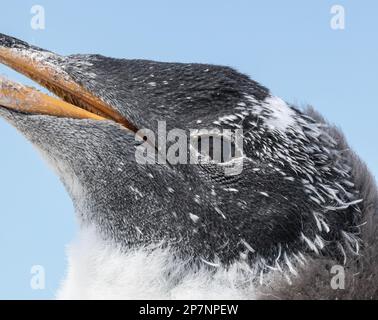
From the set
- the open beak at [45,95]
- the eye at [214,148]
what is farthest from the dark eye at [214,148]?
the open beak at [45,95]

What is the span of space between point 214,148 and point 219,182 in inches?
6.3

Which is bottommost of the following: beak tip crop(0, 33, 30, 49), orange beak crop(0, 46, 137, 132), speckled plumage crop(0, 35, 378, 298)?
speckled plumage crop(0, 35, 378, 298)

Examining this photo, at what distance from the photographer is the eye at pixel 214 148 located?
142 inches

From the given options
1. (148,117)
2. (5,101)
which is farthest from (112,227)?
(5,101)

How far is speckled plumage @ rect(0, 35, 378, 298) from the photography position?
11.4ft

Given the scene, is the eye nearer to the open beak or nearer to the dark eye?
the dark eye

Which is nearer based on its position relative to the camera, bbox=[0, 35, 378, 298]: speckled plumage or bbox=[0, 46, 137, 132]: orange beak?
bbox=[0, 35, 378, 298]: speckled plumage

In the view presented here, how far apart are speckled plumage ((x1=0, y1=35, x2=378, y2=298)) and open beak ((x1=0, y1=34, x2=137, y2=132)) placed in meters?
0.02

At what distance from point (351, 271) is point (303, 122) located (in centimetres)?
77

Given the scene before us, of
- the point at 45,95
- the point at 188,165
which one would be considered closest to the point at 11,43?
the point at 45,95

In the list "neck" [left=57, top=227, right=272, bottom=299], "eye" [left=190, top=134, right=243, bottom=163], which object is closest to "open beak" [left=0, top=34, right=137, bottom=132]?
"eye" [left=190, top=134, right=243, bottom=163]

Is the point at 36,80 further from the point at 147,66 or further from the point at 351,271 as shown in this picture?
the point at 351,271

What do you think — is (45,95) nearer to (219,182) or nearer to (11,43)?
(11,43)

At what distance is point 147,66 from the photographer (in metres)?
3.89
